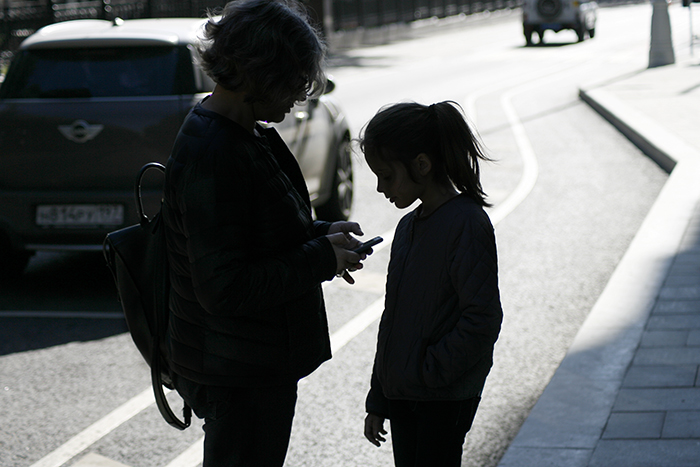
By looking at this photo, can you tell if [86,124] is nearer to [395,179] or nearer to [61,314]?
[61,314]

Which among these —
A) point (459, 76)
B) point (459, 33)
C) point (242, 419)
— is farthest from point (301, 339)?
point (459, 33)

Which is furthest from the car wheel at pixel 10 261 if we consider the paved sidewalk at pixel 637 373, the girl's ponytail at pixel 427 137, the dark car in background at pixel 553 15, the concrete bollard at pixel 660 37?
the dark car in background at pixel 553 15

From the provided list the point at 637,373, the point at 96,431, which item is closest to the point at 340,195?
the point at 637,373

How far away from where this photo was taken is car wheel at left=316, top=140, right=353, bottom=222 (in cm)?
768

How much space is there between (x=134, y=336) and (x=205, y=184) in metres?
0.63

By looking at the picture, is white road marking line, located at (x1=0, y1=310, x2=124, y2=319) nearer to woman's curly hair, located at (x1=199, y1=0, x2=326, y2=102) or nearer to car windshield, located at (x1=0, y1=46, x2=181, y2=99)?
car windshield, located at (x1=0, y1=46, x2=181, y2=99)

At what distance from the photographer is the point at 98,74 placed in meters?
5.97

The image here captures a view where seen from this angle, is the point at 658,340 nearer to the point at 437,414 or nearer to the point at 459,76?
the point at 437,414

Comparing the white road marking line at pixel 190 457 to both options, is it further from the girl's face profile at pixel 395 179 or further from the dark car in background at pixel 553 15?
the dark car in background at pixel 553 15

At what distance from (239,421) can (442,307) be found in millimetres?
600

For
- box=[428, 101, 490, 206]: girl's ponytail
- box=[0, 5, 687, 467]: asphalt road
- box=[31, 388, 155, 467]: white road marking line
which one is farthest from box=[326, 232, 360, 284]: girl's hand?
box=[31, 388, 155, 467]: white road marking line

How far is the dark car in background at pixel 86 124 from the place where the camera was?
5.71m

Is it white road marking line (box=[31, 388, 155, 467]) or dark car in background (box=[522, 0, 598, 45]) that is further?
dark car in background (box=[522, 0, 598, 45])

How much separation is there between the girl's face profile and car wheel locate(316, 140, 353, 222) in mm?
5183
